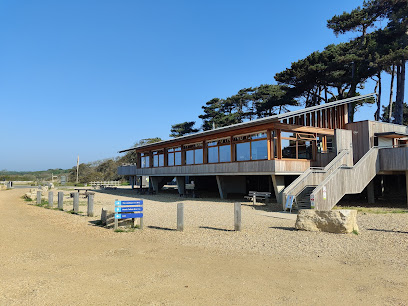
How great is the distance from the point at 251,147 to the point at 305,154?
3233mm

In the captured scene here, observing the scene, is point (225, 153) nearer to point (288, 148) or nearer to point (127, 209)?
point (288, 148)

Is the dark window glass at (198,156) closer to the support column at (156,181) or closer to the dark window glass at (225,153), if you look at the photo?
the dark window glass at (225,153)

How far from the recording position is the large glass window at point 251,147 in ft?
56.9

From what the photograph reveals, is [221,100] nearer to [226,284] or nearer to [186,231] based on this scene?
[186,231]

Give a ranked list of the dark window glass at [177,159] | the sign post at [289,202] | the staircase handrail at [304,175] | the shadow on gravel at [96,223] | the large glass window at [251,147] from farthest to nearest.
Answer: the dark window glass at [177,159], the large glass window at [251,147], the staircase handrail at [304,175], the sign post at [289,202], the shadow on gravel at [96,223]

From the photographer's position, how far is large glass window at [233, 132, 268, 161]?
1734 cm

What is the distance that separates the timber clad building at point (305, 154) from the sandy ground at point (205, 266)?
15.3 ft

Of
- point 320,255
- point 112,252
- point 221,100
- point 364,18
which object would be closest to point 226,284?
point 320,255

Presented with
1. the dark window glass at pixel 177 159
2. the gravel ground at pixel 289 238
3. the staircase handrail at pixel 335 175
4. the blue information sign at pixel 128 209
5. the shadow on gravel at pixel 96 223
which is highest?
the dark window glass at pixel 177 159

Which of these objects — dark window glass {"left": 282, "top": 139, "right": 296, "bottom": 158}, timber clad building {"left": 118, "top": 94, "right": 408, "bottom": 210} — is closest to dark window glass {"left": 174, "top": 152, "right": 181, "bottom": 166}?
timber clad building {"left": 118, "top": 94, "right": 408, "bottom": 210}

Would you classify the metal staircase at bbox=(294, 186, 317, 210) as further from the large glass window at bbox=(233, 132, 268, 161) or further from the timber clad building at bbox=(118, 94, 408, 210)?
the large glass window at bbox=(233, 132, 268, 161)

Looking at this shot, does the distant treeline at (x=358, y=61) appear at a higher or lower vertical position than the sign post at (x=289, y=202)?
higher

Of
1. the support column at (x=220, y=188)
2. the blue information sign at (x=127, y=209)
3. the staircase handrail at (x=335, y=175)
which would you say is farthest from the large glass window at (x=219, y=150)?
the blue information sign at (x=127, y=209)

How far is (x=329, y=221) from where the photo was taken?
28.5 feet
